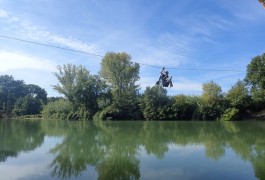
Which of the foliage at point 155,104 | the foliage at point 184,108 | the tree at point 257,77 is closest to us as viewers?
the tree at point 257,77

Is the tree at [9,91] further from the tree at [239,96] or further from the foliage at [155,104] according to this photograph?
the tree at [239,96]

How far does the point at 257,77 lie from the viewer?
35.1 m

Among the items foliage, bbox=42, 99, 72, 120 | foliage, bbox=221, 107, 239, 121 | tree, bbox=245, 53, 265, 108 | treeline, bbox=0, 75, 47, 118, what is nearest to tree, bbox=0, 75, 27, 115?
treeline, bbox=0, 75, 47, 118

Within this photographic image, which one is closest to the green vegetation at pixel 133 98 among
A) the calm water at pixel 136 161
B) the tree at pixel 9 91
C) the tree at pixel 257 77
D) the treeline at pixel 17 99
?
the tree at pixel 257 77

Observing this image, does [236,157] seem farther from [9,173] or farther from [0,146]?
[0,146]

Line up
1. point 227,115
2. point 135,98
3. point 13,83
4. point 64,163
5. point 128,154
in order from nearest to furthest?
point 64,163
point 128,154
point 227,115
point 135,98
point 13,83

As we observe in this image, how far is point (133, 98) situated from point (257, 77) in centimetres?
1613

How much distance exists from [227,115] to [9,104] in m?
44.4

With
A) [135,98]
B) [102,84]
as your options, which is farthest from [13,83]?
[135,98]

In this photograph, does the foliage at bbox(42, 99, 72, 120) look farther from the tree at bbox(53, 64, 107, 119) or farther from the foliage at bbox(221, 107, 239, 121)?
the foliage at bbox(221, 107, 239, 121)

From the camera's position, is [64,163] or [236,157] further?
[236,157]

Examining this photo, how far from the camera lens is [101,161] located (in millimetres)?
9469

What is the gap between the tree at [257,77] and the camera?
34938mm

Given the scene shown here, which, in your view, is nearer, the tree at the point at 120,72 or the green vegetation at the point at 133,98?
the green vegetation at the point at 133,98
